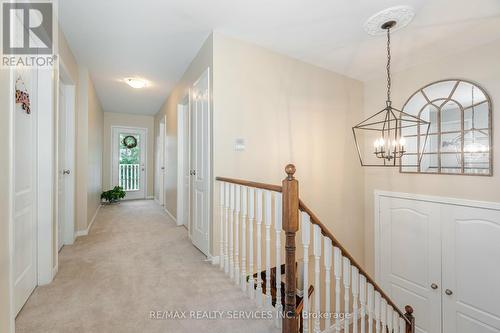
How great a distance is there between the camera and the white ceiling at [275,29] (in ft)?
6.95

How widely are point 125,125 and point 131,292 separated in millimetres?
5902

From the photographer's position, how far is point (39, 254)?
6.32ft

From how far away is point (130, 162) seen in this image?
686 cm

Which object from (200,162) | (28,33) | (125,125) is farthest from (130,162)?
(28,33)

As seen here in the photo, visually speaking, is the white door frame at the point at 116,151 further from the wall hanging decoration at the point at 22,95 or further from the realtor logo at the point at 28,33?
the wall hanging decoration at the point at 22,95

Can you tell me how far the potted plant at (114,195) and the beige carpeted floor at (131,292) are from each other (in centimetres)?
326

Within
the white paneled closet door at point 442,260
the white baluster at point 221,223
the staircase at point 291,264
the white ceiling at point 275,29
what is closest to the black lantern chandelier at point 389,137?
the white ceiling at point 275,29

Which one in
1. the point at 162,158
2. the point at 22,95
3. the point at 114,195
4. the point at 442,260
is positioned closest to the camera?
the point at 22,95

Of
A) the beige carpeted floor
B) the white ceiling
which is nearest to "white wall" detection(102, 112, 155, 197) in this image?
the white ceiling

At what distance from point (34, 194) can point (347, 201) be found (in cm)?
380

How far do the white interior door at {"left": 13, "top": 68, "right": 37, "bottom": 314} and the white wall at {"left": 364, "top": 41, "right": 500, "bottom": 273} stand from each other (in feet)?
13.8

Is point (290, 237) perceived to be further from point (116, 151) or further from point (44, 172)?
point (116, 151)

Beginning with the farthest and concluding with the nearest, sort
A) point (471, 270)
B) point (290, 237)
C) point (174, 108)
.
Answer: point (174, 108)
point (471, 270)
point (290, 237)

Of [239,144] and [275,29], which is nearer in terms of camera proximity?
[275,29]
